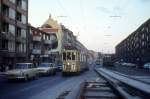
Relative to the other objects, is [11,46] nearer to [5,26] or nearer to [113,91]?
[5,26]

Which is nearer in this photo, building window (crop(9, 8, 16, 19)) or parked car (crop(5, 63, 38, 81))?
parked car (crop(5, 63, 38, 81))

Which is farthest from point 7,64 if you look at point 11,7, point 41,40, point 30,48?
point 41,40

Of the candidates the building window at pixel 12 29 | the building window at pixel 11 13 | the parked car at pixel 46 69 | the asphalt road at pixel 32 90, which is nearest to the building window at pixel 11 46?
the building window at pixel 12 29

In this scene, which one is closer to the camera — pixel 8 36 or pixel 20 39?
pixel 8 36

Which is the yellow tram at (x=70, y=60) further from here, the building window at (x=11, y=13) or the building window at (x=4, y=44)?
the building window at (x=11, y=13)

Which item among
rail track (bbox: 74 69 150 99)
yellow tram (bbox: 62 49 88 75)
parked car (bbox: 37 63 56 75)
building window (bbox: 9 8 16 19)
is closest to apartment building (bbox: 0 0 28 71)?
building window (bbox: 9 8 16 19)

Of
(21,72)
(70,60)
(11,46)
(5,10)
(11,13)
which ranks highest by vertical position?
(5,10)

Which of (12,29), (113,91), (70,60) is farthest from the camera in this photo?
(12,29)

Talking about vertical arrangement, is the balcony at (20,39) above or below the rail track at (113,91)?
above

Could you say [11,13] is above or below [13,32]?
above

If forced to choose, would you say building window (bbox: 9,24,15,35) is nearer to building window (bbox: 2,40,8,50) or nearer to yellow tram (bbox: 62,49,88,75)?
building window (bbox: 2,40,8,50)

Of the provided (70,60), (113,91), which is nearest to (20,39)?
(70,60)

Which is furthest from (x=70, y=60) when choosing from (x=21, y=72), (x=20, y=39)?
(x=20, y=39)

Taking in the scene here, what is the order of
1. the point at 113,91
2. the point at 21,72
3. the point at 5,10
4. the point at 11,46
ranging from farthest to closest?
the point at 11,46
the point at 5,10
the point at 21,72
the point at 113,91
